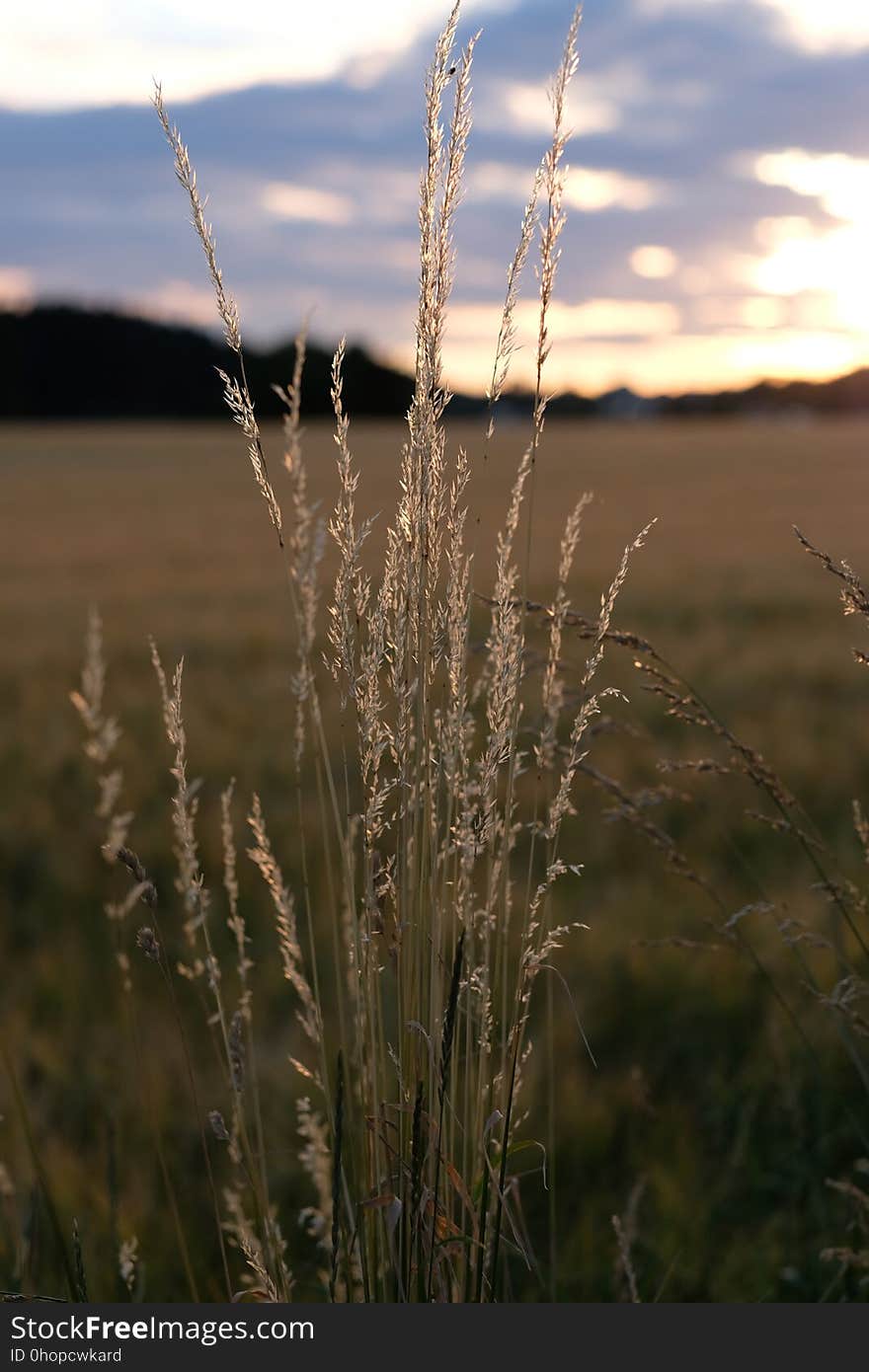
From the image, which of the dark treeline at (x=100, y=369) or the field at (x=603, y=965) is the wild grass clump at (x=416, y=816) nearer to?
the field at (x=603, y=965)

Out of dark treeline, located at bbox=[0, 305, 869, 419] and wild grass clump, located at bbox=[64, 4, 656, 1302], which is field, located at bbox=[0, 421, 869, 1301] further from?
dark treeline, located at bbox=[0, 305, 869, 419]

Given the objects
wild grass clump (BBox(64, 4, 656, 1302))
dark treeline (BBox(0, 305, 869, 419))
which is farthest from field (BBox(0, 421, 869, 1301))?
dark treeline (BBox(0, 305, 869, 419))

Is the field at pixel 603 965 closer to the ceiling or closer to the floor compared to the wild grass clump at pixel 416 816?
closer to the floor

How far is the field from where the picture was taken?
2234 mm

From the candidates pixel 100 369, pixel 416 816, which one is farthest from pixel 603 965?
pixel 100 369

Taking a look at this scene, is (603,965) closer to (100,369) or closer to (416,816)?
(416,816)

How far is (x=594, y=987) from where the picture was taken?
11.5 feet

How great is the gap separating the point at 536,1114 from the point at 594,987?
704 millimetres

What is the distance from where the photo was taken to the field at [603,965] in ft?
7.33

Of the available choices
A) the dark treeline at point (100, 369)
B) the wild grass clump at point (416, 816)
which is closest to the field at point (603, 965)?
the wild grass clump at point (416, 816)

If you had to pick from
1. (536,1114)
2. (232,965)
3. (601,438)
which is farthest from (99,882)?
(601,438)

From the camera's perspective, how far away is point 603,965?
11.8 feet

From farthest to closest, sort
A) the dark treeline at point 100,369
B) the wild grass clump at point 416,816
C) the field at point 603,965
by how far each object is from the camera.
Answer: the dark treeline at point 100,369
the field at point 603,965
the wild grass clump at point 416,816

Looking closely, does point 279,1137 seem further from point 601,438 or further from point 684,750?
point 601,438
